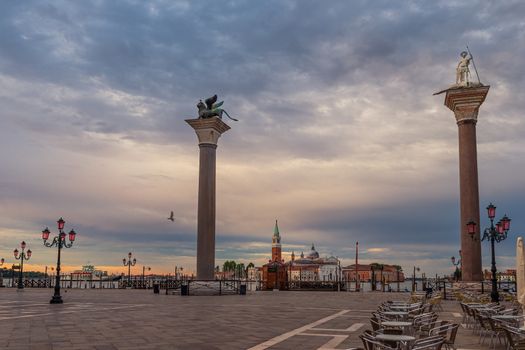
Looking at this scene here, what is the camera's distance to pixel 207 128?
38.6 m

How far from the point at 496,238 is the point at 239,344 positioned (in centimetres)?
1534

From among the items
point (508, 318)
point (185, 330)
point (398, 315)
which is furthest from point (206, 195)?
point (508, 318)

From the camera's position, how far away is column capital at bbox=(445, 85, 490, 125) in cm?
3238

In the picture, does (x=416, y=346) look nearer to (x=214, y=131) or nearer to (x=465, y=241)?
(x=465, y=241)

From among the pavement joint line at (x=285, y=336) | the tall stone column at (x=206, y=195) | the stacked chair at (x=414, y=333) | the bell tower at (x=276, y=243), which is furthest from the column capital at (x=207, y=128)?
the bell tower at (x=276, y=243)

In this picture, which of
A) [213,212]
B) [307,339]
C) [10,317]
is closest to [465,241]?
[213,212]

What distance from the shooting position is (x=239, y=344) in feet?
40.7

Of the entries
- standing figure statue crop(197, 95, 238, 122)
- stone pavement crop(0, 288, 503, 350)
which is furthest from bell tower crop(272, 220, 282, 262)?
stone pavement crop(0, 288, 503, 350)

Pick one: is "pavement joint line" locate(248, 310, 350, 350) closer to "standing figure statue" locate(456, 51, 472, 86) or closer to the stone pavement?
the stone pavement

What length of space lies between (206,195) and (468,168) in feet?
54.7

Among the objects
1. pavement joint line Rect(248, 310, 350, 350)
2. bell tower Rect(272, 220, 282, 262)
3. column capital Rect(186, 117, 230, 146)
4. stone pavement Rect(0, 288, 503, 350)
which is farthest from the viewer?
bell tower Rect(272, 220, 282, 262)

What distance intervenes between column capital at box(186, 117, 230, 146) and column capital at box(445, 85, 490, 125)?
1549 centimetres

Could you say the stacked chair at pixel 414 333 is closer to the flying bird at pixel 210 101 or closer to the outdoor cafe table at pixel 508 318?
the outdoor cafe table at pixel 508 318

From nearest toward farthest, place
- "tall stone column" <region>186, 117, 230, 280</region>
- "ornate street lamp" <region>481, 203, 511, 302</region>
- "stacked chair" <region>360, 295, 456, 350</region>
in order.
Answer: "stacked chair" <region>360, 295, 456, 350</region>
"ornate street lamp" <region>481, 203, 511, 302</region>
"tall stone column" <region>186, 117, 230, 280</region>
